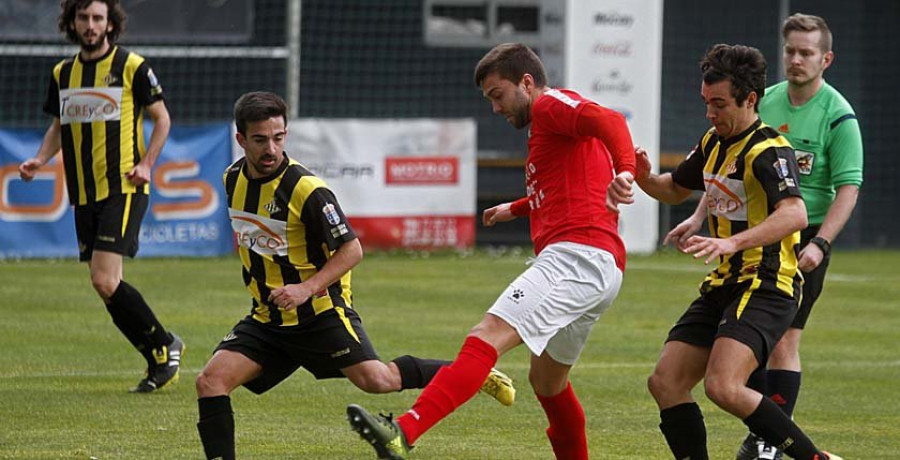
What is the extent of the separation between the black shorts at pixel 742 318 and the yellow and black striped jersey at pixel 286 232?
140 cm

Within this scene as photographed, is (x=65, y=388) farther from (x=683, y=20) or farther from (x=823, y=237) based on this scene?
(x=683, y=20)

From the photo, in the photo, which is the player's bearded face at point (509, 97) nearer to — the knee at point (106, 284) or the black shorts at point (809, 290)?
the black shorts at point (809, 290)

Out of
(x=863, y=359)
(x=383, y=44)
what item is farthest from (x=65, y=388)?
(x=383, y=44)

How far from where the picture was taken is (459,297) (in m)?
14.6

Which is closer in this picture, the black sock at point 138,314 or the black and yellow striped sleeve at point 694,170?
the black and yellow striped sleeve at point 694,170

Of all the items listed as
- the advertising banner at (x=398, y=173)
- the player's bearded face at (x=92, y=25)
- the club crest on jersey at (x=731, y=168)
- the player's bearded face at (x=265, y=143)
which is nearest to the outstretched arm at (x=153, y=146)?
the player's bearded face at (x=92, y=25)

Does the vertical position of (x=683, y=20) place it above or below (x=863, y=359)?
above

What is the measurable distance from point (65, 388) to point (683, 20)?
15.7 metres

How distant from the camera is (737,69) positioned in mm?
6176

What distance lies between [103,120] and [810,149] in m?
4.23

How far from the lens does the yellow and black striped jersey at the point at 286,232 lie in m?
6.50

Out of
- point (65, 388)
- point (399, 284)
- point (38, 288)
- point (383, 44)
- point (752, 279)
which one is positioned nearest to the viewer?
point (752, 279)

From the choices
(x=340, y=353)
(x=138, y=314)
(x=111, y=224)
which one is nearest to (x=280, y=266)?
(x=340, y=353)

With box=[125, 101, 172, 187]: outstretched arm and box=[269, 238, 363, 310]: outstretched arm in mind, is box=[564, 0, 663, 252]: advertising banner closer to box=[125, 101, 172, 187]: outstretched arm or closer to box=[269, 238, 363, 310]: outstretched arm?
box=[125, 101, 172, 187]: outstretched arm
